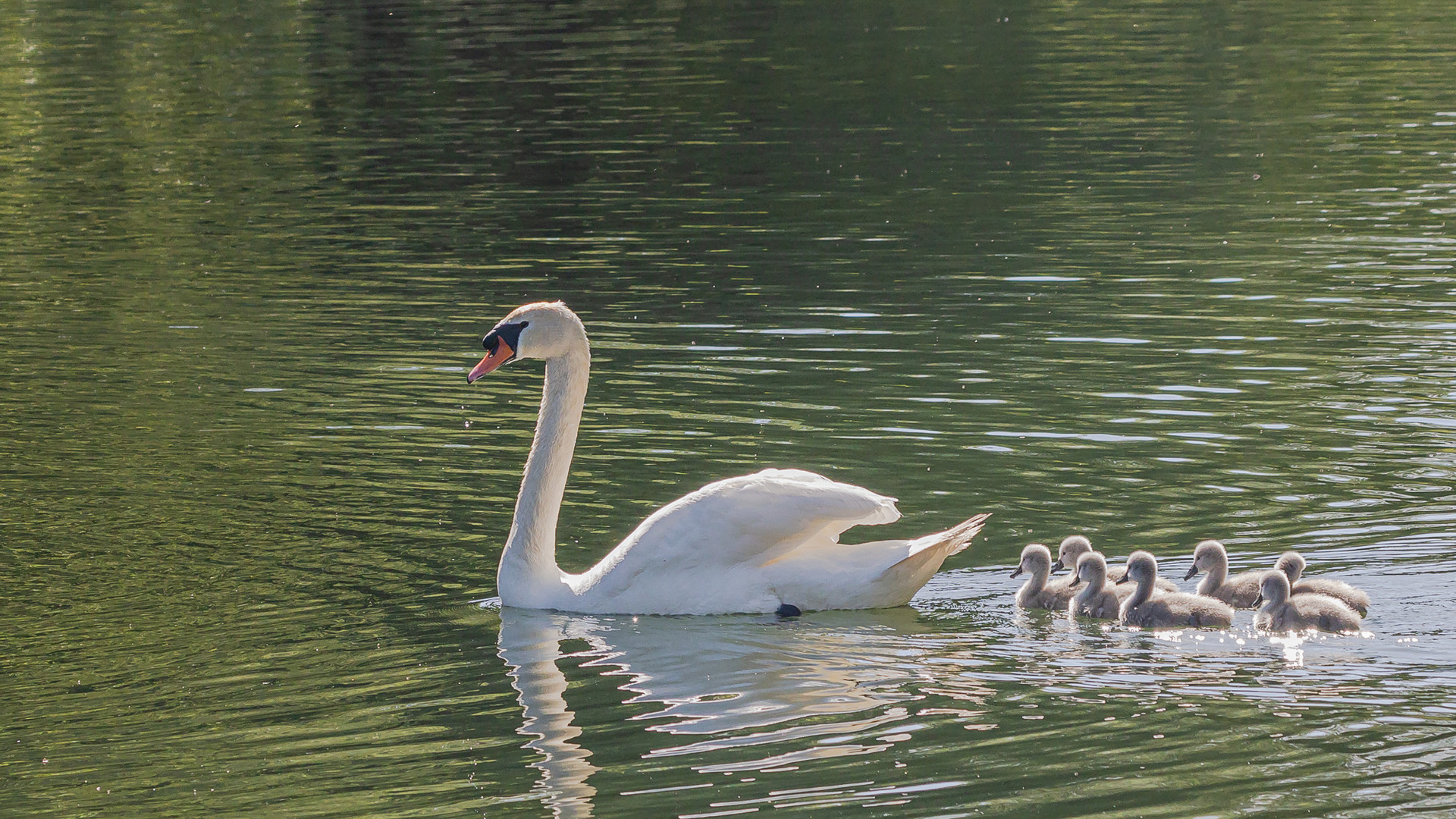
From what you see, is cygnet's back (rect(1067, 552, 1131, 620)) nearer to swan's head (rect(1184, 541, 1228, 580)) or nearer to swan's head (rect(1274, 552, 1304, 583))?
swan's head (rect(1184, 541, 1228, 580))

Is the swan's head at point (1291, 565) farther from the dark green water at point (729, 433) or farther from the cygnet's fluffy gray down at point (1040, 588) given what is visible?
the cygnet's fluffy gray down at point (1040, 588)

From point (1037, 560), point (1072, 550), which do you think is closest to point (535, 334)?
point (1037, 560)

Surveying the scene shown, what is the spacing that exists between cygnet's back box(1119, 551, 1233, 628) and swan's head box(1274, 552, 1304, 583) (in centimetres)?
36

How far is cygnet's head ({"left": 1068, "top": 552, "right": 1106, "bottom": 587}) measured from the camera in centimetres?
1048

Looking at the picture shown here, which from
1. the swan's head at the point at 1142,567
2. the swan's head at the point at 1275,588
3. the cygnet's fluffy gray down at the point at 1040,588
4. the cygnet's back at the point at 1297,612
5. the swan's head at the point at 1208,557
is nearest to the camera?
the cygnet's back at the point at 1297,612

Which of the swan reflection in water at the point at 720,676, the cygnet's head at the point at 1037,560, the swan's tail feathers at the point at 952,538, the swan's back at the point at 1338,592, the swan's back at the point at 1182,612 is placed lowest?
the swan reflection in water at the point at 720,676

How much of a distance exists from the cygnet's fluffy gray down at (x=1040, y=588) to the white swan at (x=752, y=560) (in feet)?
1.60

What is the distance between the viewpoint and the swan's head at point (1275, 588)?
9820 millimetres

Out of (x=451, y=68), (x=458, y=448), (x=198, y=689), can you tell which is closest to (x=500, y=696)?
(x=198, y=689)

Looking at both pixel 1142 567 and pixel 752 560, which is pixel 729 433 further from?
pixel 1142 567

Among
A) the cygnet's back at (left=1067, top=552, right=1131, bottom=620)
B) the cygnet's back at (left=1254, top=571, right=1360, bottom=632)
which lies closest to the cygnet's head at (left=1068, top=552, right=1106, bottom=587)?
the cygnet's back at (left=1067, top=552, right=1131, bottom=620)

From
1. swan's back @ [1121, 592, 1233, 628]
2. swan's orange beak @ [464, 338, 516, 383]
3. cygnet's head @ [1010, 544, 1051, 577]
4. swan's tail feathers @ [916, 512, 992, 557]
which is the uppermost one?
swan's orange beak @ [464, 338, 516, 383]

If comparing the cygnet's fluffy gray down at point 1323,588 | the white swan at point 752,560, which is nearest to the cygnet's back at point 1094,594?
the white swan at point 752,560

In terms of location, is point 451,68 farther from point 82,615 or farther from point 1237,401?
point 82,615
